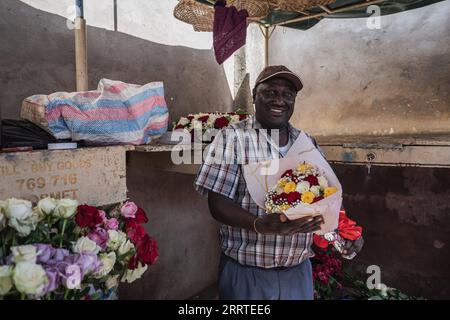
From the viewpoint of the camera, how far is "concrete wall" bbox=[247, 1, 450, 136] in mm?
3510

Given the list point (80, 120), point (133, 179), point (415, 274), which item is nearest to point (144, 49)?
point (133, 179)

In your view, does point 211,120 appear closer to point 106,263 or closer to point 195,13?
point 195,13

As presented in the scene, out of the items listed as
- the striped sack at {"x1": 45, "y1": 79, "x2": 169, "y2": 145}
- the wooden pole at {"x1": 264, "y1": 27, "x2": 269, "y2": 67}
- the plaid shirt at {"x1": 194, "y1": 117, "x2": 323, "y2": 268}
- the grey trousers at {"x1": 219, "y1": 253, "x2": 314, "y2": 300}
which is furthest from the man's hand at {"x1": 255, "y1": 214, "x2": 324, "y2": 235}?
the wooden pole at {"x1": 264, "y1": 27, "x2": 269, "y2": 67}

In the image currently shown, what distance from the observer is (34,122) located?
1.91 meters

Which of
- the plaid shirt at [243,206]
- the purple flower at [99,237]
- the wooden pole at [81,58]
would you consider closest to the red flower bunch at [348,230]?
the plaid shirt at [243,206]

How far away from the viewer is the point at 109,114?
2029mm

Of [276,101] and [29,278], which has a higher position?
[276,101]

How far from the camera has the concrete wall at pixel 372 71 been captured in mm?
3510

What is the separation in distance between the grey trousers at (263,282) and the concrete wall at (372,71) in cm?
261

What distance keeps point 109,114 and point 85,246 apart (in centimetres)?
93

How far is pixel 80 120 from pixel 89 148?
189 millimetres

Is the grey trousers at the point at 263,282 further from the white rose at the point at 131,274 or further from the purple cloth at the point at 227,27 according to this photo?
the purple cloth at the point at 227,27

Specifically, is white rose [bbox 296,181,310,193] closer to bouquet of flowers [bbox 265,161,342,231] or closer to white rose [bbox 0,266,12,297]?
bouquet of flowers [bbox 265,161,342,231]

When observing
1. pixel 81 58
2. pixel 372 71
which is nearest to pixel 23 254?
pixel 81 58
